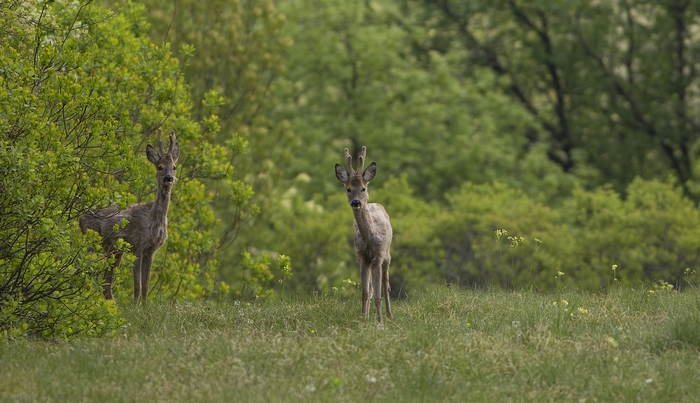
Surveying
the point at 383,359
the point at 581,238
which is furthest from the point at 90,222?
the point at 581,238

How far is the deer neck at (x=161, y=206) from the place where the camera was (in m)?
12.2

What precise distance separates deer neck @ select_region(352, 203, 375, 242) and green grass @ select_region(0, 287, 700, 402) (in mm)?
915

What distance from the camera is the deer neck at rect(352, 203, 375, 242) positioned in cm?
1089

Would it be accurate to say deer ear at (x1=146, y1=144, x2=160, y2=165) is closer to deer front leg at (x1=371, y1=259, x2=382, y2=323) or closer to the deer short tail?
the deer short tail

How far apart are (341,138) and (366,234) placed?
21.7m

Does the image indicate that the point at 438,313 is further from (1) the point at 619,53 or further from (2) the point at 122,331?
(1) the point at 619,53

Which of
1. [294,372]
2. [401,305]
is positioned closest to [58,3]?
[401,305]

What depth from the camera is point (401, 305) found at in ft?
38.8

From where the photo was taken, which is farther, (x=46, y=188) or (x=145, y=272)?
(x=145, y=272)

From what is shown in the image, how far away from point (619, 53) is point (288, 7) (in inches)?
440

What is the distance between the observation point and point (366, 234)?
1098 centimetres

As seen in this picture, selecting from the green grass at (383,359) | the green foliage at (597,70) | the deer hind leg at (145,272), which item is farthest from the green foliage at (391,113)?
the green grass at (383,359)

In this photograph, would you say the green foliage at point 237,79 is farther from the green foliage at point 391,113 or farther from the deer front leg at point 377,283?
the deer front leg at point 377,283

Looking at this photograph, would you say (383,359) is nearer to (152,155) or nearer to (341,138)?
(152,155)
